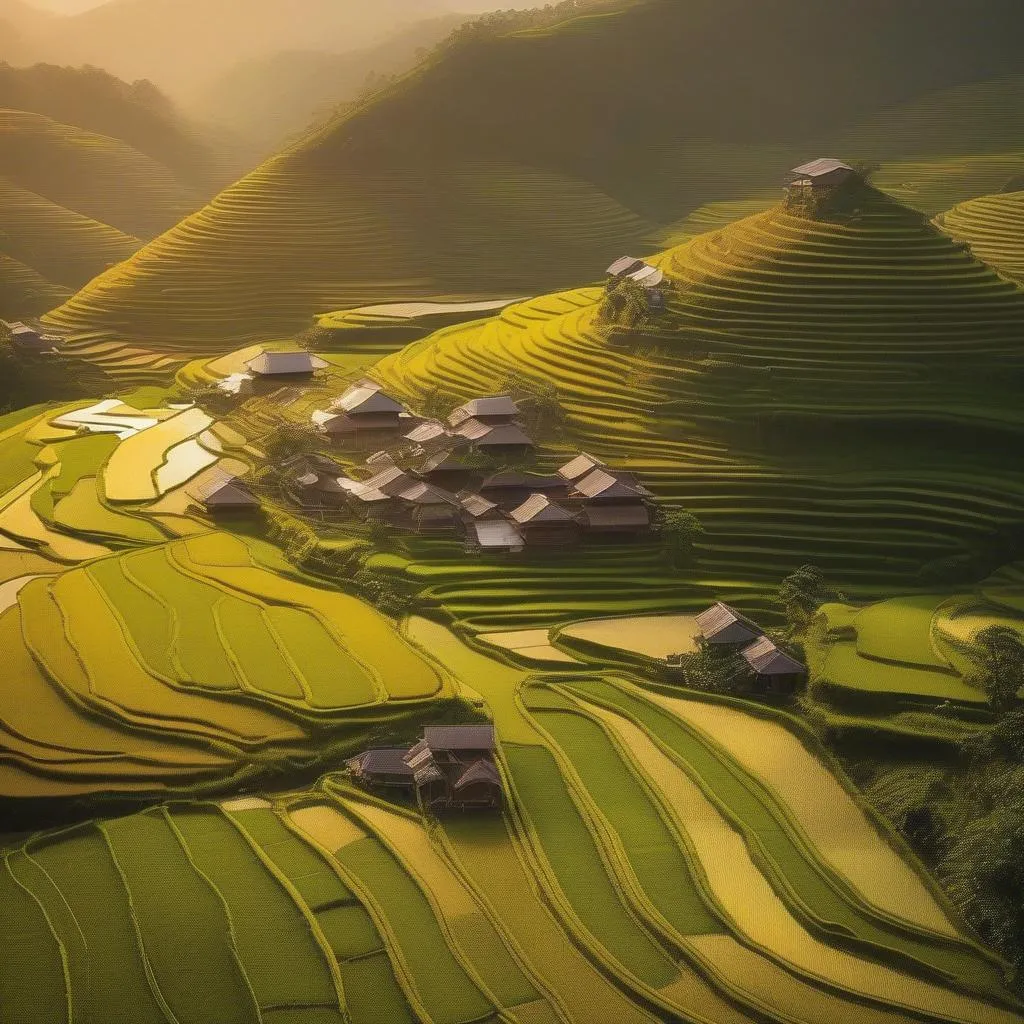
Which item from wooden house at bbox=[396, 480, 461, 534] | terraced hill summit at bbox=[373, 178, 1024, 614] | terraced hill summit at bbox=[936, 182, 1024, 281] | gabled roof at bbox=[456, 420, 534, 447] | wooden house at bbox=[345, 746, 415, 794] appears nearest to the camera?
wooden house at bbox=[345, 746, 415, 794]

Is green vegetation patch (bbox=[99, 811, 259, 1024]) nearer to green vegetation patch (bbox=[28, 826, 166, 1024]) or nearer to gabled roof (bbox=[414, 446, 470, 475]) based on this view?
green vegetation patch (bbox=[28, 826, 166, 1024])

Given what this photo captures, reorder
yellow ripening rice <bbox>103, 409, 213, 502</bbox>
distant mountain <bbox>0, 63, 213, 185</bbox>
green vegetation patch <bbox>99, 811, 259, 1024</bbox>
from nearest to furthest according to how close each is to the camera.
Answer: green vegetation patch <bbox>99, 811, 259, 1024</bbox>
yellow ripening rice <bbox>103, 409, 213, 502</bbox>
distant mountain <bbox>0, 63, 213, 185</bbox>

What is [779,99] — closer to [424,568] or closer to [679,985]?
[424,568]

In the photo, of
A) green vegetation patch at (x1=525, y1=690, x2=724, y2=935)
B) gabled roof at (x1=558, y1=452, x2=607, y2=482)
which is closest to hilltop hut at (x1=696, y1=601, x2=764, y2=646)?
green vegetation patch at (x1=525, y1=690, x2=724, y2=935)

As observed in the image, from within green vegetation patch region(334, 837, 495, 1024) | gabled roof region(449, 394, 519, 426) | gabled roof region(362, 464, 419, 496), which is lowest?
green vegetation patch region(334, 837, 495, 1024)

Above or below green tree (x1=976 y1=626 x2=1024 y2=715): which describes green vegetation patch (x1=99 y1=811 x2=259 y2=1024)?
above

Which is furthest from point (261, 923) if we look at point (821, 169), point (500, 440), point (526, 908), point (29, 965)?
point (821, 169)

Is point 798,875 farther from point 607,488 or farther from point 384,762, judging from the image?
point 607,488

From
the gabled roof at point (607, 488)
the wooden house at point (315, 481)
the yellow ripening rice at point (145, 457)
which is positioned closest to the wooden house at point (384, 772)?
the gabled roof at point (607, 488)
